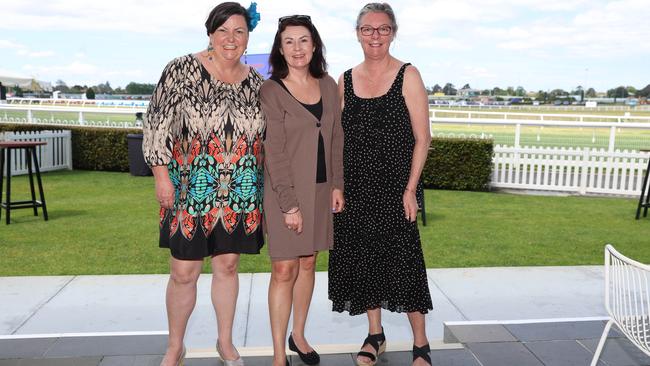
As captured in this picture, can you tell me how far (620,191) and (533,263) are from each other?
6.30m

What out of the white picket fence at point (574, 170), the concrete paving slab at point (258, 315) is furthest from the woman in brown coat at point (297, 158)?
the white picket fence at point (574, 170)

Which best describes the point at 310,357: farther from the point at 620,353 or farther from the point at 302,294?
the point at 620,353

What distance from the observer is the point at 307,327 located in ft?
14.2

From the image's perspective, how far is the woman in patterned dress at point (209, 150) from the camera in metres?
2.82

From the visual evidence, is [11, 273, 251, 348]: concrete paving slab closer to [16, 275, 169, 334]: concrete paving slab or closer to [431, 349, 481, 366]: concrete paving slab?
[16, 275, 169, 334]: concrete paving slab

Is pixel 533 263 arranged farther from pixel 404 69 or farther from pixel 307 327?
pixel 404 69

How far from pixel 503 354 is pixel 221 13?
2.43 m

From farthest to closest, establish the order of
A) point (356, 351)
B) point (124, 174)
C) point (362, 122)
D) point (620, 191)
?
1. point (124, 174)
2. point (620, 191)
3. point (356, 351)
4. point (362, 122)

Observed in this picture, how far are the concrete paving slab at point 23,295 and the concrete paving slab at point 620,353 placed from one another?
3883 mm

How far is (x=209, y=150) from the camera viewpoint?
2877mm

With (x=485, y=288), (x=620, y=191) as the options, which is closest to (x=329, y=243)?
(x=485, y=288)

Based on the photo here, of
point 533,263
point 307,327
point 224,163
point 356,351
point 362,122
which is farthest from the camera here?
point 533,263

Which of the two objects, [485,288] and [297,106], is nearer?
[297,106]

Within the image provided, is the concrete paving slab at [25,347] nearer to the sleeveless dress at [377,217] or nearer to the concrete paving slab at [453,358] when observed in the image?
the sleeveless dress at [377,217]
